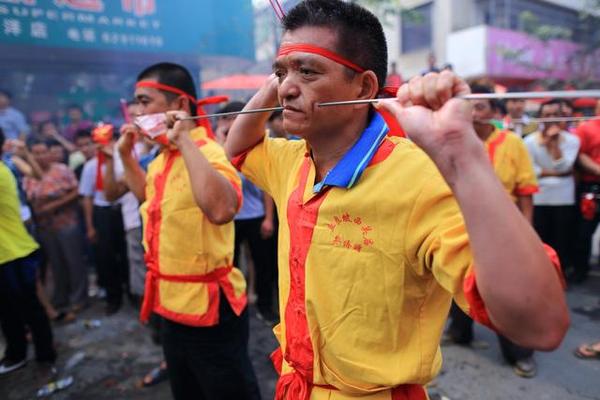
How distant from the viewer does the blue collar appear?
1236 mm

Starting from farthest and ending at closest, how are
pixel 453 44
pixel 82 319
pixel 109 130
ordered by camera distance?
pixel 453 44 < pixel 82 319 < pixel 109 130

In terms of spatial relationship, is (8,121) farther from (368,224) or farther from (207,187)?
(368,224)

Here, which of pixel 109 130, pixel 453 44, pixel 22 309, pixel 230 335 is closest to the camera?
pixel 230 335

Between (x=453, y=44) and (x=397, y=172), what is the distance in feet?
50.9

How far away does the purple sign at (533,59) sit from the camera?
14.2 m

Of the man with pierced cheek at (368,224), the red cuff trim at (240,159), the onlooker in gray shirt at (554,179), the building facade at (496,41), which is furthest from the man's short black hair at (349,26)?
the building facade at (496,41)

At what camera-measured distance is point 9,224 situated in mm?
3408

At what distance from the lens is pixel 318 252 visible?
1291 mm

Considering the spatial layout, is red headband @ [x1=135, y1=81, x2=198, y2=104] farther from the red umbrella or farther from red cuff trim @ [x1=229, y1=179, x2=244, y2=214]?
the red umbrella

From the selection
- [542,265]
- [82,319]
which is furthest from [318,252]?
[82,319]

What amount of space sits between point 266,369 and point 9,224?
224cm

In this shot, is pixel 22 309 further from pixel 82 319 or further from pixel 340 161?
pixel 340 161

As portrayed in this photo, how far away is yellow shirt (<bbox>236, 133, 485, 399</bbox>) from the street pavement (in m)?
2.10

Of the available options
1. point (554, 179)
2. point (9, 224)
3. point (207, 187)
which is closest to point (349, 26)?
point (207, 187)
